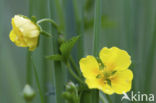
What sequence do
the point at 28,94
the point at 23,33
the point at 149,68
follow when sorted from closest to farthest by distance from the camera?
1. the point at 28,94
2. the point at 23,33
3. the point at 149,68

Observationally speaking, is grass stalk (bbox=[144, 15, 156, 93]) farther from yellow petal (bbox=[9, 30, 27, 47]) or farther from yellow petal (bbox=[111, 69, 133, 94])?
yellow petal (bbox=[9, 30, 27, 47])

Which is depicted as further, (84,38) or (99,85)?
(84,38)

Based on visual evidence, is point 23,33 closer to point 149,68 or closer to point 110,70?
point 110,70

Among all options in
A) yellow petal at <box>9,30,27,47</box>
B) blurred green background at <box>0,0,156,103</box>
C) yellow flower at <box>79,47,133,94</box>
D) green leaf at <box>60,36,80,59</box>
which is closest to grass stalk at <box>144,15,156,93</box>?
blurred green background at <box>0,0,156,103</box>

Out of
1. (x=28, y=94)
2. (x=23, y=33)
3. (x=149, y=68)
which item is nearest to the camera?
(x=28, y=94)

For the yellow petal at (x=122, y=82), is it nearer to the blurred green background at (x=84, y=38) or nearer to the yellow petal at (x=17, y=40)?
the blurred green background at (x=84, y=38)

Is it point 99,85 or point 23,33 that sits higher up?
point 23,33

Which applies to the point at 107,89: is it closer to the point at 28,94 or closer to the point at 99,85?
the point at 99,85

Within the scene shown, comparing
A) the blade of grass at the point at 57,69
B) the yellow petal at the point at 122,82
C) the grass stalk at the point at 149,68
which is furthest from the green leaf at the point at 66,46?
the grass stalk at the point at 149,68

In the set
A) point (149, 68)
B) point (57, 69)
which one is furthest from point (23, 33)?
point (149, 68)
